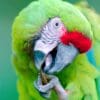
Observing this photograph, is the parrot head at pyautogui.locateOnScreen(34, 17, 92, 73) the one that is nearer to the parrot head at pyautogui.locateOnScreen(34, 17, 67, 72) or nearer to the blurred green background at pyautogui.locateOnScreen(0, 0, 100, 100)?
the parrot head at pyautogui.locateOnScreen(34, 17, 67, 72)

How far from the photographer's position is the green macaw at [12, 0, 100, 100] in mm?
531

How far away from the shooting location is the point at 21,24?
532mm

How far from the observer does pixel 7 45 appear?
78 cm

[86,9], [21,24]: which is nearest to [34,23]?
[21,24]

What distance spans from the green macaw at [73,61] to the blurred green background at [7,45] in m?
0.14

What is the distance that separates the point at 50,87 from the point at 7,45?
274mm

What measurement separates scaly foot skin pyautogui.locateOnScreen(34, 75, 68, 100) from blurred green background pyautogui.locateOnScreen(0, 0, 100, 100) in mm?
224

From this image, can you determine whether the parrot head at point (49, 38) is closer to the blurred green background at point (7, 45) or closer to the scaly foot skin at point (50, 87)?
the scaly foot skin at point (50, 87)

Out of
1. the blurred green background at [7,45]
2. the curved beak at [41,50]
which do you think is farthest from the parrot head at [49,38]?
the blurred green background at [7,45]

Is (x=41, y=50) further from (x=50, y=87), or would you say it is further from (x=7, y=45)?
(x=7, y=45)

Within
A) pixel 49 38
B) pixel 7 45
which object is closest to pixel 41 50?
pixel 49 38

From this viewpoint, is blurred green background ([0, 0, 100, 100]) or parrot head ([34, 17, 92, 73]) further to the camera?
blurred green background ([0, 0, 100, 100])

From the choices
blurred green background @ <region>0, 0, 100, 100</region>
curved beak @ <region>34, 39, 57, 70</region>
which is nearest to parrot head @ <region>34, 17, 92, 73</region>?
curved beak @ <region>34, 39, 57, 70</region>

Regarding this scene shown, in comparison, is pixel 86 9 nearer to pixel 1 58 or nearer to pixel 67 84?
pixel 67 84
